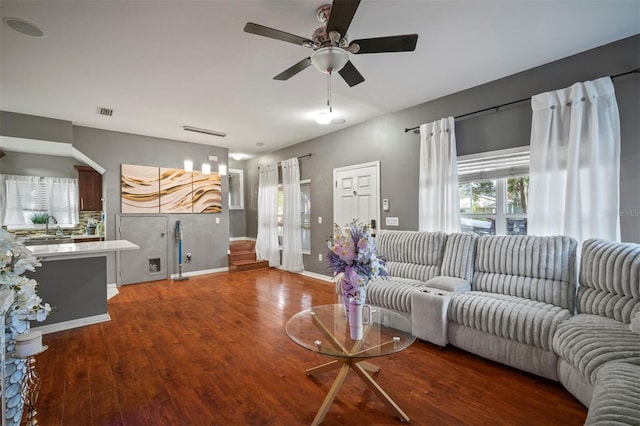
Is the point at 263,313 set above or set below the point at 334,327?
below

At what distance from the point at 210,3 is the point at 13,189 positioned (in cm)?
656

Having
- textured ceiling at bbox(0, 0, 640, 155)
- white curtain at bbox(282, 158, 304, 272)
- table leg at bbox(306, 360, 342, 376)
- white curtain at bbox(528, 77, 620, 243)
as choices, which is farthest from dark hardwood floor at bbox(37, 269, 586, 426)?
textured ceiling at bbox(0, 0, 640, 155)

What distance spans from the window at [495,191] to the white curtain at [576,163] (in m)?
0.30

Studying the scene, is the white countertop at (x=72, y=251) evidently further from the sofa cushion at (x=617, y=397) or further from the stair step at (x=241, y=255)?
the sofa cushion at (x=617, y=397)

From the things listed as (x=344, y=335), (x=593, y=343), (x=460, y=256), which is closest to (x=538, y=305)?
(x=593, y=343)

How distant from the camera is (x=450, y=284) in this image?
2957 mm

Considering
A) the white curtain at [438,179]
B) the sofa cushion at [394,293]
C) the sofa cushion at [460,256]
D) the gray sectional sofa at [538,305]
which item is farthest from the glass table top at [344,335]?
the white curtain at [438,179]

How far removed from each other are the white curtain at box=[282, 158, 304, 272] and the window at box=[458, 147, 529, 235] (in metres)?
3.32

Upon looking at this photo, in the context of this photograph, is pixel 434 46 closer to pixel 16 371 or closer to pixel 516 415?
pixel 516 415

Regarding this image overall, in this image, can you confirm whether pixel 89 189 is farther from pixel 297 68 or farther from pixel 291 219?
pixel 297 68

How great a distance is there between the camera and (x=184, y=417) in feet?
6.15

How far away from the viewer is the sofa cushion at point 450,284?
2.92 m

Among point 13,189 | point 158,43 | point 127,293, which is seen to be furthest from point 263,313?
point 13,189

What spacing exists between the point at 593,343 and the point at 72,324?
484 cm
